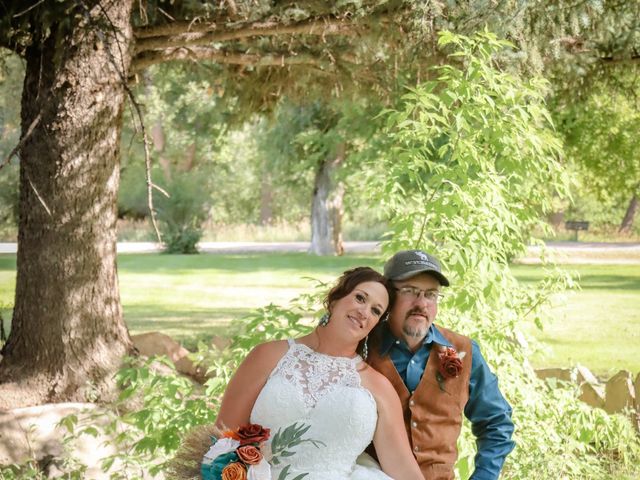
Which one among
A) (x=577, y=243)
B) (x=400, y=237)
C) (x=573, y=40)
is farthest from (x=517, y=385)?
(x=577, y=243)

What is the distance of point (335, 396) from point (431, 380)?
1.00 feet

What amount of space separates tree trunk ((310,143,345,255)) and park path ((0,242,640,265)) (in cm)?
91

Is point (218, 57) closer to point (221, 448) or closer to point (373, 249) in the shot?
point (221, 448)

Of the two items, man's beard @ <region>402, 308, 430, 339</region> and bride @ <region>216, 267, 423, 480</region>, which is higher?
man's beard @ <region>402, 308, 430, 339</region>

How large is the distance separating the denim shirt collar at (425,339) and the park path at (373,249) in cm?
977

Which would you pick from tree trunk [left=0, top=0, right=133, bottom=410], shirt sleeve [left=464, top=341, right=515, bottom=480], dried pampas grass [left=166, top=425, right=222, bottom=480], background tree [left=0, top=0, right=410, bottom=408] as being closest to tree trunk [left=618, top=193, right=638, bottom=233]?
background tree [left=0, top=0, right=410, bottom=408]

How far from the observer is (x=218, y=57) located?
7.25 m

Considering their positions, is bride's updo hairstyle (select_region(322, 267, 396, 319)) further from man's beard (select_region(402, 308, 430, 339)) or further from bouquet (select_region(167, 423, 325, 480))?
bouquet (select_region(167, 423, 325, 480))

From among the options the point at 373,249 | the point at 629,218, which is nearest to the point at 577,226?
the point at 629,218

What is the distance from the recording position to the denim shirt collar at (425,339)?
2916 mm

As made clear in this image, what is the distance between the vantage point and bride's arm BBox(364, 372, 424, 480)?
9.19 ft

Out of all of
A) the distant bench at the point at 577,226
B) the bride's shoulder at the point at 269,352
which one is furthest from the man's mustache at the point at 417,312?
the distant bench at the point at 577,226

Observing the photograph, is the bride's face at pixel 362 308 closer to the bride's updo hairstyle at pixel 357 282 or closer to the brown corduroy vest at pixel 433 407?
the bride's updo hairstyle at pixel 357 282

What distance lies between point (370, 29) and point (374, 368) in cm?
376
